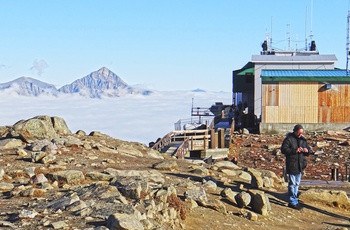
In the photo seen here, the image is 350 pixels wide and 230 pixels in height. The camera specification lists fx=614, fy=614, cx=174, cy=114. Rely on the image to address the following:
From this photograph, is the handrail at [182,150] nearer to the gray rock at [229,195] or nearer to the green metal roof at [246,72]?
the gray rock at [229,195]

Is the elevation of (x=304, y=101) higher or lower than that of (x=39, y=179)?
higher

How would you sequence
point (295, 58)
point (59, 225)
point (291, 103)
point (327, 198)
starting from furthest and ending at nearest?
point (295, 58) → point (291, 103) → point (327, 198) → point (59, 225)

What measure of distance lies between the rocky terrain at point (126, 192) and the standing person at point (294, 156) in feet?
1.12

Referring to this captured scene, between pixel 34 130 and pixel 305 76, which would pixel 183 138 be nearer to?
pixel 305 76

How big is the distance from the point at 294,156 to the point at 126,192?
3822 millimetres

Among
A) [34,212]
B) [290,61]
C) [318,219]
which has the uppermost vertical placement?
[290,61]

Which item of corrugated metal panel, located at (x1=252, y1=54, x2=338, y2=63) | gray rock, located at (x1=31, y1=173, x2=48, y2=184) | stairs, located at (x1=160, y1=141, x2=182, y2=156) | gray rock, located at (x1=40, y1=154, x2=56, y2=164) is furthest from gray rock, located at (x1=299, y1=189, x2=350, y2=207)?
corrugated metal panel, located at (x1=252, y1=54, x2=338, y2=63)

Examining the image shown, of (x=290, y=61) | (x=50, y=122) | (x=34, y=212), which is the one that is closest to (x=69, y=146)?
(x=50, y=122)

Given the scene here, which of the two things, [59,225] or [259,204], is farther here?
[259,204]

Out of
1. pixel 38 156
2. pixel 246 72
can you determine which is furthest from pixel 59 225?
pixel 246 72

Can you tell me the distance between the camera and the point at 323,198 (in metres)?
12.9

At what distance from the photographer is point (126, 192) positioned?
998 cm

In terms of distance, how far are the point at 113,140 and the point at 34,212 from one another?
12.0 meters

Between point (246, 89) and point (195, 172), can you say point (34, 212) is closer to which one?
point (195, 172)
